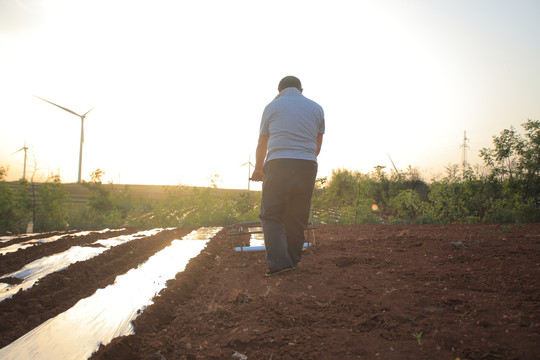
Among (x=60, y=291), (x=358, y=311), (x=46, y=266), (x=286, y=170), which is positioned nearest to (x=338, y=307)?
(x=358, y=311)

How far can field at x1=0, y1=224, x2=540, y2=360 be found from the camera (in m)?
1.65

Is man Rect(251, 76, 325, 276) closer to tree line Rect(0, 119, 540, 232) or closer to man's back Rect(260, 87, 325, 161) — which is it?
man's back Rect(260, 87, 325, 161)

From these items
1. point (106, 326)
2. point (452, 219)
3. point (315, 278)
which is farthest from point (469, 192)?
point (106, 326)

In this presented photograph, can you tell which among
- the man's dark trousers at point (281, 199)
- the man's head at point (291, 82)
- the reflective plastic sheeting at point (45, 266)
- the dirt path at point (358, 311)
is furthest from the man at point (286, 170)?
the reflective plastic sheeting at point (45, 266)

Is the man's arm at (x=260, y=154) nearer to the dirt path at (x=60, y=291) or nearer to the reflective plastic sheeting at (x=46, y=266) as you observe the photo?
the dirt path at (x=60, y=291)

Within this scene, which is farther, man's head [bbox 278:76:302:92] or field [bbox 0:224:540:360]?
man's head [bbox 278:76:302:92]

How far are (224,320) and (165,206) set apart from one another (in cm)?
920

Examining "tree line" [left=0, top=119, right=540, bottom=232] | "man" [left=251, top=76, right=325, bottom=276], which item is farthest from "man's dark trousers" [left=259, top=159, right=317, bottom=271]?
"tree line" [left=0, top=119, right=540, bottom=232]

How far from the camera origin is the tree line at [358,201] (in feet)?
27.6

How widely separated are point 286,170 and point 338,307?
1310 mm

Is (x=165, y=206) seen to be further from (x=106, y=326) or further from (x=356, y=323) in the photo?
(x=356, y=323)

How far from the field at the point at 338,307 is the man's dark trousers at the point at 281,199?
0.22m

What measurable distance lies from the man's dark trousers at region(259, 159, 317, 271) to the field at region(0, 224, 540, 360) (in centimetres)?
22

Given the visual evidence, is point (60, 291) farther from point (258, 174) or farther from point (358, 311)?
point (358, 311)
